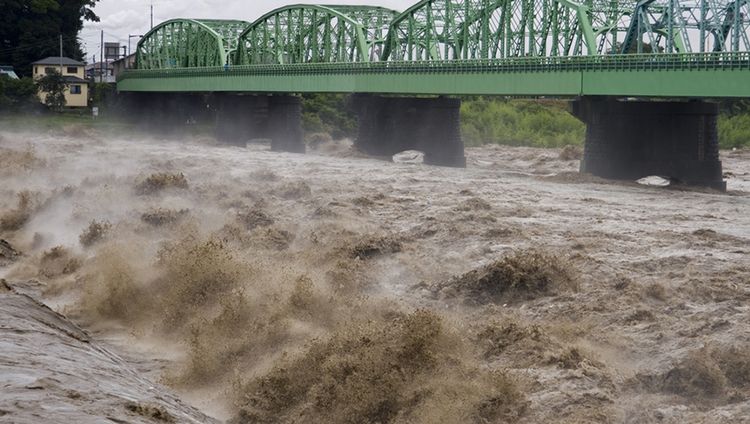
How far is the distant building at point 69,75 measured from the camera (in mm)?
119825

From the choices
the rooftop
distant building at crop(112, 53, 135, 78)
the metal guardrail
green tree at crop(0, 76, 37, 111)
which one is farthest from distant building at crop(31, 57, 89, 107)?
the metal guardrail

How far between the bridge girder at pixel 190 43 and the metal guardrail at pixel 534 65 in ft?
58.8

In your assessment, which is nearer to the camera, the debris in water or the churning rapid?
the churning rapid

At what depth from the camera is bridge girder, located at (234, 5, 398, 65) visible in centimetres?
9250

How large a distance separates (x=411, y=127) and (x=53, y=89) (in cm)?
4630

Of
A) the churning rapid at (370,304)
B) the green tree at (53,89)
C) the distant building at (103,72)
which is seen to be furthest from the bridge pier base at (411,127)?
the distant building at (103,72)

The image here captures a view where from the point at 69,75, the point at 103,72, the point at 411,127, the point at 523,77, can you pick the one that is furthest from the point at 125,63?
the point at 523,77

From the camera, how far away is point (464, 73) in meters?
67.2

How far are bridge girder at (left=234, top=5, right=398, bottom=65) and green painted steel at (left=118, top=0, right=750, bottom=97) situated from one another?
0.40 feet

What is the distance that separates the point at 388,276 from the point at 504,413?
11684mm

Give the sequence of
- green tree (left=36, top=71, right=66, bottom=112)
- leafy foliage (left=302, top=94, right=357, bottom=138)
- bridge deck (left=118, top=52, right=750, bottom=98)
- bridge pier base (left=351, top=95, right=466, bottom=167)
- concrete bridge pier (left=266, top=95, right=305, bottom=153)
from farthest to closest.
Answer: green tree (left=36, top=71, right=66, bottom=112) → leafy foliage (left=302, top=94, right=357, bottom=138) → concrete bridge pier (left=266, top=95, right=305, bottom=153) → bridge pier base (left=351, top=95, right=466, bottom=167) → bridge deck (left=118, top=52, right=750, bottom=98)

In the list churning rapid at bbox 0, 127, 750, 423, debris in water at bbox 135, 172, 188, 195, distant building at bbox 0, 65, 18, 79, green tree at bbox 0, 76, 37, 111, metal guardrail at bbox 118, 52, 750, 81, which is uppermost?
distant building at bbox 0, 65, 18, 79

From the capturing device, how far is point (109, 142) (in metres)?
88.4

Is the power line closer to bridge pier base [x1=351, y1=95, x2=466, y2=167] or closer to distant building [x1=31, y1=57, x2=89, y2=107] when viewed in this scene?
distant building [x1=31, y1=57, x2=89, y2=107]
